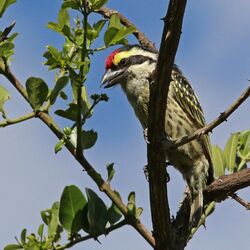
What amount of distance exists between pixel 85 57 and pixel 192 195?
1959mm

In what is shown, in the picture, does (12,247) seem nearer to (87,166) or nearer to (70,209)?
(70,209)

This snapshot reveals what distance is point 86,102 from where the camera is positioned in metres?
2.97

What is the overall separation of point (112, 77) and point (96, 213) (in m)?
2.21

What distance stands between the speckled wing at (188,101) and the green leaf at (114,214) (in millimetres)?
2053

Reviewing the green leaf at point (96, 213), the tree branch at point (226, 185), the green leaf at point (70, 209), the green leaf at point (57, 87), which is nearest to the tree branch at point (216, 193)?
the tree branch at point (226, 185)

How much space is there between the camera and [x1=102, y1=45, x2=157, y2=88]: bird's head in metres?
5.11

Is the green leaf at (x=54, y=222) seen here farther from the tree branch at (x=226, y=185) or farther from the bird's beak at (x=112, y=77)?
the bird's beak at (x=112, y=77)

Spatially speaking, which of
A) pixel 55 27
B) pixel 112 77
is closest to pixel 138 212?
pixel 55 27

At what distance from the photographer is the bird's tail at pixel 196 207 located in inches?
147

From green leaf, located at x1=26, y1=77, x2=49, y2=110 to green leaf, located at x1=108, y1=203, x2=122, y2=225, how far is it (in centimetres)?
65

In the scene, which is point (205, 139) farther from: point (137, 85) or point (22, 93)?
point (22, 93)

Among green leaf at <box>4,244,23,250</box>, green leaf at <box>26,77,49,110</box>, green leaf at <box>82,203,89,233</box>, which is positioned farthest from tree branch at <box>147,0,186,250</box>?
green leaf at <box>4,244,23,250</box>

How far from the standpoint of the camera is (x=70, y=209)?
2.95 meters

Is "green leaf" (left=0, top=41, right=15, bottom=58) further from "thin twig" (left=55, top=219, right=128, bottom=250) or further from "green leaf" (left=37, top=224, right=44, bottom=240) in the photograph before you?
"thin twig" (left=55, top=219, right=128, bottom=250)
